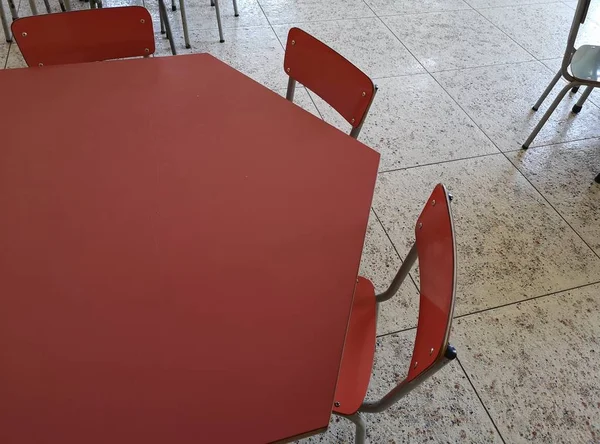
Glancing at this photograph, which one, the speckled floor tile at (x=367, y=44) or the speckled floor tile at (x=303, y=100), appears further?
the speckled floor tile at (x=367, y=44)

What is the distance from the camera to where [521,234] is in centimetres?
203

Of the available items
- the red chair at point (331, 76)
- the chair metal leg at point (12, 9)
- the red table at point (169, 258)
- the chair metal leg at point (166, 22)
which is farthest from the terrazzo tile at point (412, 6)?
the red table at point (169, 258)

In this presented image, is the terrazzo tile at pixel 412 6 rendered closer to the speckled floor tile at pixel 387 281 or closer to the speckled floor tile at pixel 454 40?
the speckled floor tile at pixel 454 40

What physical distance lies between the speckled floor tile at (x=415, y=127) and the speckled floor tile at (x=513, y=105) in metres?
0.10

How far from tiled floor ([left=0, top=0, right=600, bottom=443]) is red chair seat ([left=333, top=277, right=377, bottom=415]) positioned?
16.1 inches

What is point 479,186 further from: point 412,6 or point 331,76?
point 412,6

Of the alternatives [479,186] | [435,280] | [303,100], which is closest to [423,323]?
[435,280]

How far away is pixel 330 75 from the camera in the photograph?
1.39 metres

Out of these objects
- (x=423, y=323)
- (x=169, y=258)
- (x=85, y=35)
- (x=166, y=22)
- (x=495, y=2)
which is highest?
(x=85, y=35)

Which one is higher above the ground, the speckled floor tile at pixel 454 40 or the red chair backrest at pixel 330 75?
the red chair backrest at pixel 330 75

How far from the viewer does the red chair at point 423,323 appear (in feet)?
2.63

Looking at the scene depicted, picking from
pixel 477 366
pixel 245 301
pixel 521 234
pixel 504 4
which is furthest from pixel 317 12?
pixel 245 301

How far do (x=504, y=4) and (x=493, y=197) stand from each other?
2378 millimetres

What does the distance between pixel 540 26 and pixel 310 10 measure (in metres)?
1.72
